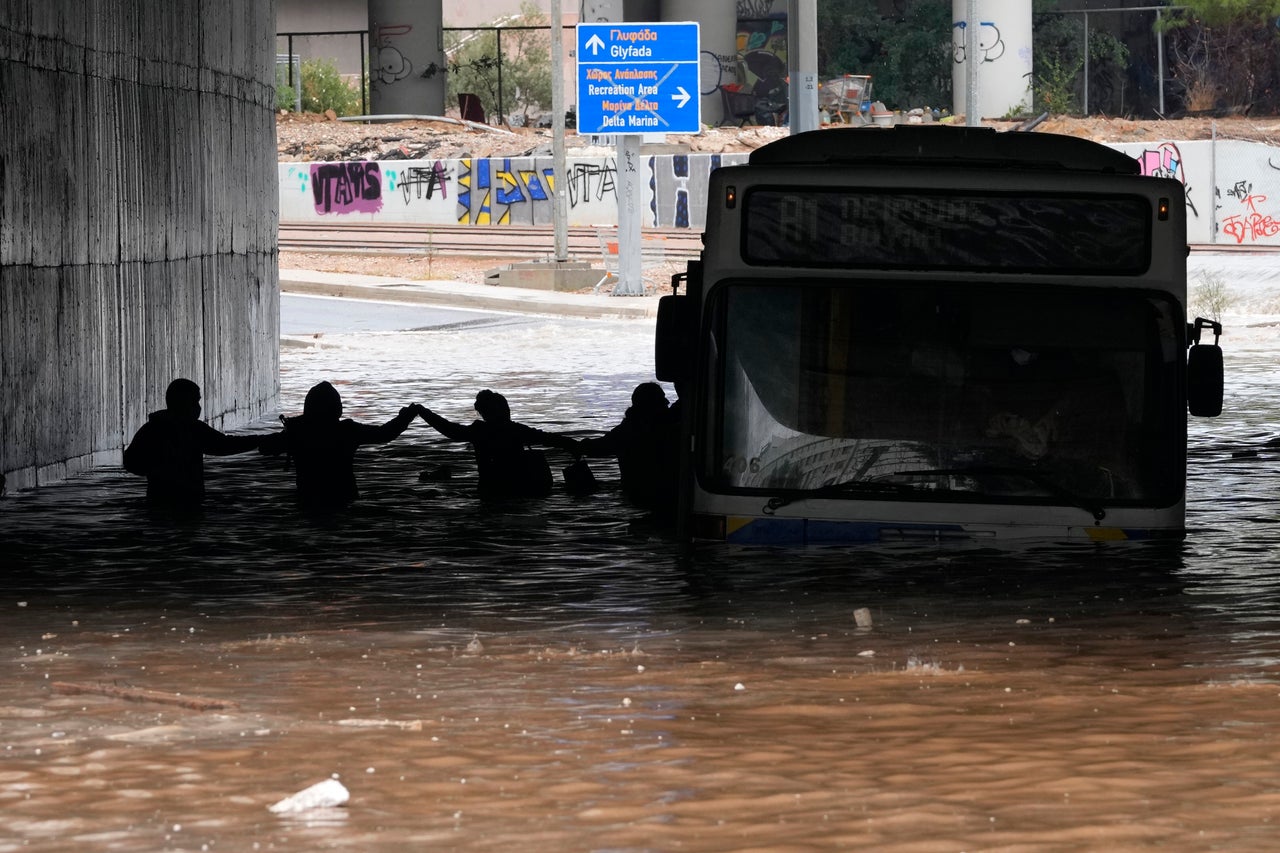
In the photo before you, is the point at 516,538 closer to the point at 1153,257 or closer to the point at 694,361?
the point at 694,361

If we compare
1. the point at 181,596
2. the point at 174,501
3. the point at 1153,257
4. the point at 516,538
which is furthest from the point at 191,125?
the point at 1153,257

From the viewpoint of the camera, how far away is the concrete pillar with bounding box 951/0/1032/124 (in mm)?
65312

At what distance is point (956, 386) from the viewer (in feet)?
34.8

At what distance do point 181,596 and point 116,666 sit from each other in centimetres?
213

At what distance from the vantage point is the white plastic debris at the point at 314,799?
615 centimetres

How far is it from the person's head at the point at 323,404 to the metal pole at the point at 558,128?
2705 cm

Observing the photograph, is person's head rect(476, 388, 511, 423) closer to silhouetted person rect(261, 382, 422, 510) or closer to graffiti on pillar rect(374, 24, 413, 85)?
silhouetted person rect(261, 382, 422, 510)

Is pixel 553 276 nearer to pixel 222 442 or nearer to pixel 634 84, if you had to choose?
pixel 634 84

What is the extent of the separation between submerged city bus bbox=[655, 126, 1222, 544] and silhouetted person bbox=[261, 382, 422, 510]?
304 cm

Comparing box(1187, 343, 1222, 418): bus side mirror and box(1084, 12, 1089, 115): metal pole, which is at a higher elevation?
box(1084, 12, 1089, 115): metal pole

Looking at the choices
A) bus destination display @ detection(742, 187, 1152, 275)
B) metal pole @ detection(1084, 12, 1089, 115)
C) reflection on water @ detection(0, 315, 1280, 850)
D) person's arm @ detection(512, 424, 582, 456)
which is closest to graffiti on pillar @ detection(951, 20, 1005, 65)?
metal pole @ detection(1084, 12, 1089, 115)

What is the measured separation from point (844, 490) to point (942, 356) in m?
0.82

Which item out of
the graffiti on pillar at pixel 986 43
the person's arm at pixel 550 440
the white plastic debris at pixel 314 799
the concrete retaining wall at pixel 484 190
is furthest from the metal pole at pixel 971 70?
the white plastic debris at pixel 314 799

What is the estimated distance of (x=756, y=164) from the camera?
11.3 metres
